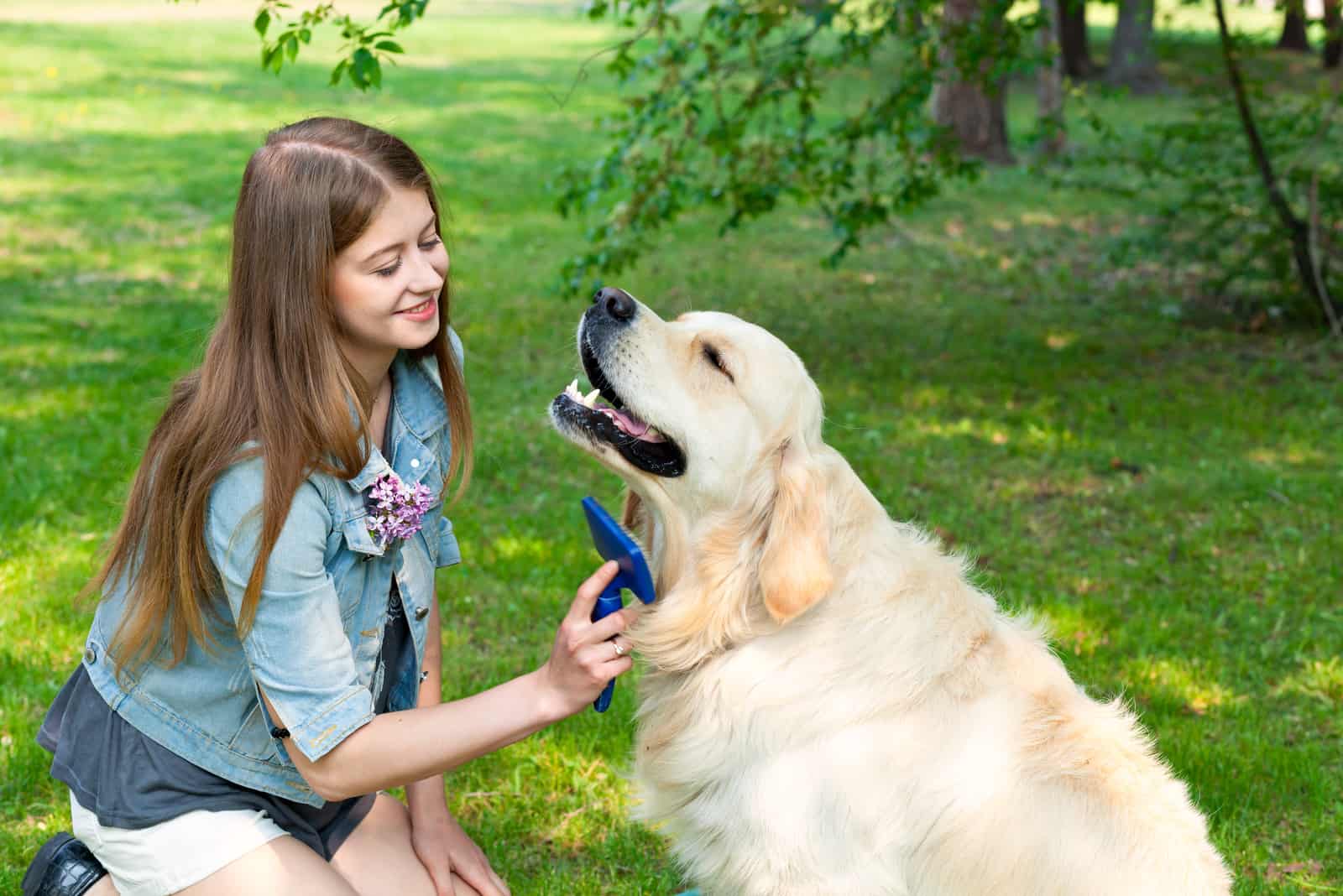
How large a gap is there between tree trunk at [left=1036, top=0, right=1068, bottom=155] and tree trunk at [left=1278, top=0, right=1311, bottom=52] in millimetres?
1321

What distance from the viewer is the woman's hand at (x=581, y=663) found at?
2.48 m

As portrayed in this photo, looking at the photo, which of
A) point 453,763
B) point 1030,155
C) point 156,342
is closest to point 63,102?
point 156,342

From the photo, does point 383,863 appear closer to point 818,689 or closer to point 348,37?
point 818,689

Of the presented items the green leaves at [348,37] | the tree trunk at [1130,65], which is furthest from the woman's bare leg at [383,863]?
the tree trunk at [1130,65]

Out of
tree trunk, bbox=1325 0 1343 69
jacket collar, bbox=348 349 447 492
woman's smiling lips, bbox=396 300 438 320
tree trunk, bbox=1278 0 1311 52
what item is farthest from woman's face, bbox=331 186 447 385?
tree trunk, bbox=1325 0 1343 69

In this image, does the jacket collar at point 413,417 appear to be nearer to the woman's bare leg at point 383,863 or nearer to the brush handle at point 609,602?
the brush handle at point 609,602

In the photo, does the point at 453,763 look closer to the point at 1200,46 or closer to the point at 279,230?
the point at 279,230

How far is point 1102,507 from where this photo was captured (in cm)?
569

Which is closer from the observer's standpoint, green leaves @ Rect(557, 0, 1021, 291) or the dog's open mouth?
the dog's open mouth

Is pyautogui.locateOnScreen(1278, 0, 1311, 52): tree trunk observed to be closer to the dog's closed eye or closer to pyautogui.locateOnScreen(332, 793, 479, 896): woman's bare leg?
the dog's closed eye

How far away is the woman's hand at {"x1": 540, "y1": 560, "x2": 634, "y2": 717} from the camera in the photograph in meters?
2.48

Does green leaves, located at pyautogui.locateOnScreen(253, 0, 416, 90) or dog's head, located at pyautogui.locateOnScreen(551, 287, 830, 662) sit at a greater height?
green leaves, located at pyautogui.locateOnScreen(253, 0, 416, 90)

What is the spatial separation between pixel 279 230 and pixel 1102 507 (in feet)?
13.9

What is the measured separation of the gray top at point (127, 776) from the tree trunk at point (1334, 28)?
22.5 ft
